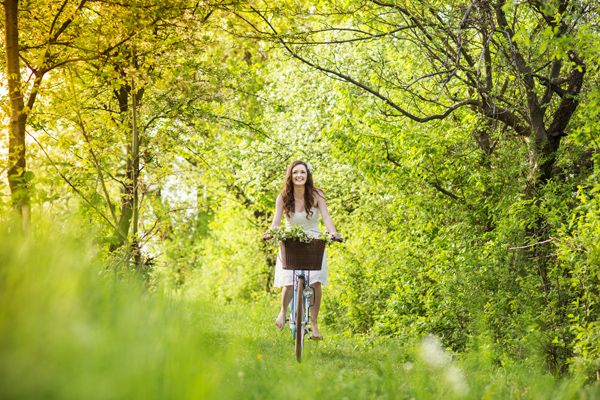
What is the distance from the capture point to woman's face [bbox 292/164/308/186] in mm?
6530

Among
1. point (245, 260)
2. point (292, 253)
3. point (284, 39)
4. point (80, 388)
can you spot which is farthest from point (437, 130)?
point (245, 260)

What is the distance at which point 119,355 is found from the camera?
7.54 ft

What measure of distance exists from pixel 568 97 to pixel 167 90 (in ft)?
18.3

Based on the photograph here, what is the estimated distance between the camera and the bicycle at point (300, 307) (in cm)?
566

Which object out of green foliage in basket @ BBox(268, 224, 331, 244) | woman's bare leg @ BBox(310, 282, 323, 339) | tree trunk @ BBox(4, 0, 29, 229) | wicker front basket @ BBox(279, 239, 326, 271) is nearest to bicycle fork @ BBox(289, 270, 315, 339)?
woman's bare leg @ BBox(310, 282, 323, 339)

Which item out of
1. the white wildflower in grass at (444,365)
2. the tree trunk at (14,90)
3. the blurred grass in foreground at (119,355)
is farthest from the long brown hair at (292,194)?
the tree trunk at (14,90)

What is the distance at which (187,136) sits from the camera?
928cm

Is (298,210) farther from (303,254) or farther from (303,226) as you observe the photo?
(303,254)

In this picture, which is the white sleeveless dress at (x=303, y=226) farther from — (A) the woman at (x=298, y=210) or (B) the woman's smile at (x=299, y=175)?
(B) the woman's smile at (x=299, y=175)

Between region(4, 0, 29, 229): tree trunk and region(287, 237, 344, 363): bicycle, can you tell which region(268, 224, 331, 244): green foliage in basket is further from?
region(4, 0, 29, 229): tree trunk

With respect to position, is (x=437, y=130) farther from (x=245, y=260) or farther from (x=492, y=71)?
(x=245, y=260)

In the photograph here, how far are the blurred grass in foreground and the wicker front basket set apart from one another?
117 centimetres

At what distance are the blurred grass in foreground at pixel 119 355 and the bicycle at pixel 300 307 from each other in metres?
0.87

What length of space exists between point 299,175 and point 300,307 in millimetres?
1589
